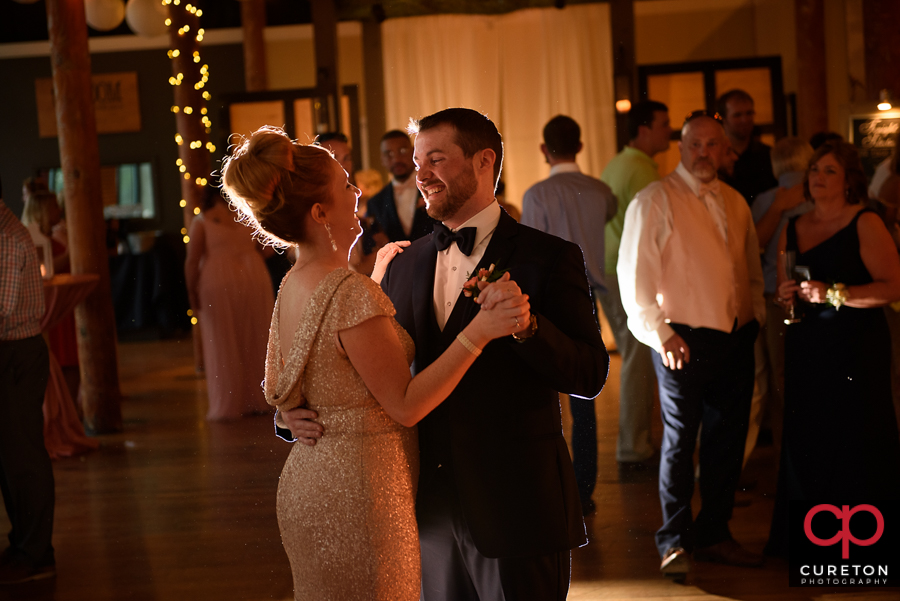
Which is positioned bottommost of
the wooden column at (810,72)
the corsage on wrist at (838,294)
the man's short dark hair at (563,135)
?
the corsage on wrist at (838,294)

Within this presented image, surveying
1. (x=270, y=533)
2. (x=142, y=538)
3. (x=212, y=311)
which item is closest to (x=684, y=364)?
(x=270, y=533)

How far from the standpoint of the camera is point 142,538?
10.6ft

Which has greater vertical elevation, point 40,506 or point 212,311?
point 212,311

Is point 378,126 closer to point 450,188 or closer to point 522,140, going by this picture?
point 522,140

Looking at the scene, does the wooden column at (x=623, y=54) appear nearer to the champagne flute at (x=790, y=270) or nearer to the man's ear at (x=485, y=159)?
the champagne flute at (x=790, y=270)

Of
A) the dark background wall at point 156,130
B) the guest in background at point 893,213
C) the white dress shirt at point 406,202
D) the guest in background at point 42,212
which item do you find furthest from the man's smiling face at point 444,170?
the dark background wall at point 156,130

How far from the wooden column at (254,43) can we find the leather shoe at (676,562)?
425 centimetres

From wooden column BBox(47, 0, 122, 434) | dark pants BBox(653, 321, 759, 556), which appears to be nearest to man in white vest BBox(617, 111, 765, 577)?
dark pants BBox(653, 321, 759, 556)

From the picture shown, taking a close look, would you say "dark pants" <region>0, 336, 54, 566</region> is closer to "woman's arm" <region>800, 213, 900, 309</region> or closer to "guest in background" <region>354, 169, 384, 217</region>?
"guest in background" <region>354, 169, 384, 217</region>

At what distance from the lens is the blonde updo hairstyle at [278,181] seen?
1.43 m

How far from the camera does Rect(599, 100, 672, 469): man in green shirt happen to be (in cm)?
341

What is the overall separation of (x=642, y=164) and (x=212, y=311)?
271 cm

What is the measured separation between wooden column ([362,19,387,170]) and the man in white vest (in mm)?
2002

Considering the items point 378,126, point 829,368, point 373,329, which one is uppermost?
point 378,126
